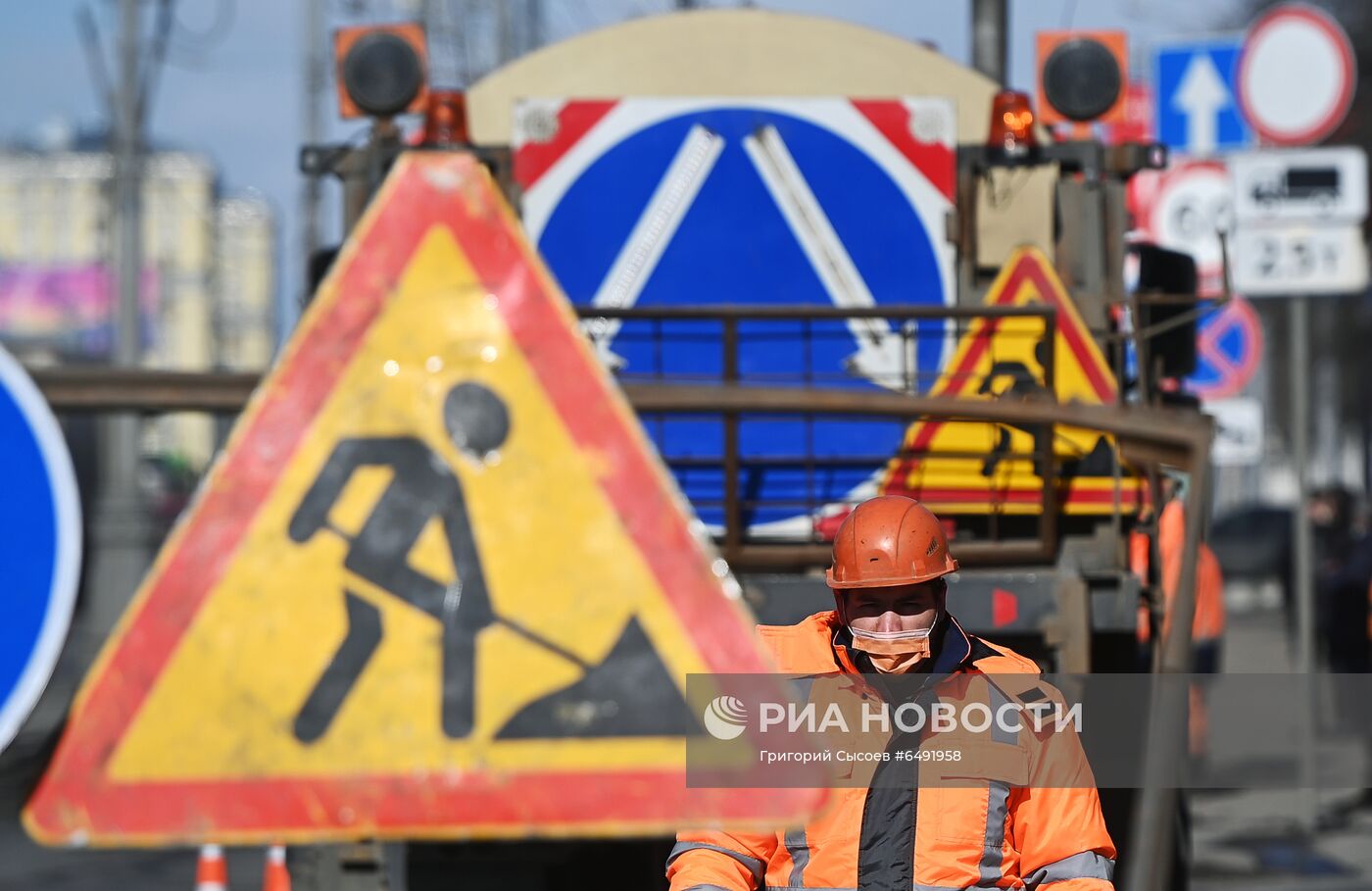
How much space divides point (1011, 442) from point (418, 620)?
13.2ft

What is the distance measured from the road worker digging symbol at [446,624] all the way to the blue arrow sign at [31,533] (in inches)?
13.1

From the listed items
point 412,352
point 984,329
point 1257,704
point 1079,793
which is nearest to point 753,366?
point 984,329

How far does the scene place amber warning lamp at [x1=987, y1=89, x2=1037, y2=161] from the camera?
7.19 metres

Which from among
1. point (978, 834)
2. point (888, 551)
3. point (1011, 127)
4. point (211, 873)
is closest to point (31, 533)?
point (888, 551)

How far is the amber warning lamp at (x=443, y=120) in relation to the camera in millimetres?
7082

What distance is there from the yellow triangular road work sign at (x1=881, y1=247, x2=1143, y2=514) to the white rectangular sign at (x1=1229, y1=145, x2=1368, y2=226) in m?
4.98

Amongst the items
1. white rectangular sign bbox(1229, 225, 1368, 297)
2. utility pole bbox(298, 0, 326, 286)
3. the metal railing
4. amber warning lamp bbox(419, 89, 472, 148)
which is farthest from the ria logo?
utility pole bbox(298, 0, 326, 286)

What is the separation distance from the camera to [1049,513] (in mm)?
6164

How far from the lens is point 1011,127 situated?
23.7 ft

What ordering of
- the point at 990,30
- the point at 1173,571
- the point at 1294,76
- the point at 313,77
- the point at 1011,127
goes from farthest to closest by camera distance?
the point at 313,77
the point at 1294,76
the point at 990,30
the point at 1173,571
the point at 1011,127

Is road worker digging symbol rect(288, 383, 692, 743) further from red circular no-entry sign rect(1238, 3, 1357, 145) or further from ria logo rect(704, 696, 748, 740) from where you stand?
red circular no-entry sign rect(1238, 3, 1357, 145)

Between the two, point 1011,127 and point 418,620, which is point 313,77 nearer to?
point 1011,127

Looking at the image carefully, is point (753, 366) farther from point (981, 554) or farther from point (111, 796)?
point (111, 796)

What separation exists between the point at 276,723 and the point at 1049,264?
463 centimetres
